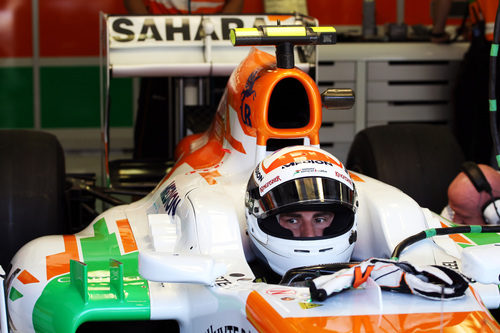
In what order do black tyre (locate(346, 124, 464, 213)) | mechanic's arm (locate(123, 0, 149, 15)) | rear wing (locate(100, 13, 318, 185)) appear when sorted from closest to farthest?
rear wing (locate(100, 13, 318, 185)), black tyre (locate(346, 124, 464, 213)), mechanic's arm (locate(123, 0, 149, 15))

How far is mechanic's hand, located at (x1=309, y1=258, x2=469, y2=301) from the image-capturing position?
2.67 meters

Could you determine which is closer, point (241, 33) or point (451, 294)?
point (451, 294)

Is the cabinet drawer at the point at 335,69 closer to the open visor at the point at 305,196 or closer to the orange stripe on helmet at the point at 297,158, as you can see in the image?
the orange stripe on helmet at the point at 297,158

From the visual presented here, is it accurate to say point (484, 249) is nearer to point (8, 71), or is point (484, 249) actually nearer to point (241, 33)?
point (241, 33)

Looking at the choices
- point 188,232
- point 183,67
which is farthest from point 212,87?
point 188,232

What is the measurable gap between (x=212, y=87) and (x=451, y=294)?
3741 millimetres

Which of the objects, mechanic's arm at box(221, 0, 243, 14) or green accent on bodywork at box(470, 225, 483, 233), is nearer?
green accent on bodywork at box(470, 225, 483, 233)

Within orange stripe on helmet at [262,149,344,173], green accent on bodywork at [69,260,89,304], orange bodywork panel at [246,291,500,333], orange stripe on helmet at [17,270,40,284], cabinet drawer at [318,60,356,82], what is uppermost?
orange stripe on helmet at [262,149,344,173]

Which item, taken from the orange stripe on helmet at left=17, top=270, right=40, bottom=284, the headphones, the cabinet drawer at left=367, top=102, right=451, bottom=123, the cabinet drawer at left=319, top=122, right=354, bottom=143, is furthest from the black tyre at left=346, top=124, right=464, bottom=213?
Result: the cabinet drawer at left=367, top=102, right=451, bottom=123

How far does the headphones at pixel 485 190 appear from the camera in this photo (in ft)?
14.9

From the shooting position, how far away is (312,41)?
3.84 m

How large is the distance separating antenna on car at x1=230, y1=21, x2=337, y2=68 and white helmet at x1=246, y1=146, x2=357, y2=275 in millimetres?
650

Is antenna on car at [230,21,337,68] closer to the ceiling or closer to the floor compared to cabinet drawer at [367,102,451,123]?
closer to the ceiling

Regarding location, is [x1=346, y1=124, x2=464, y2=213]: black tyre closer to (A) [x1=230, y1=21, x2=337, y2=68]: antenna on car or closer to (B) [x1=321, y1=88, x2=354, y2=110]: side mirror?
(B) [x1=321, y1=88, x2=354, y2=110]: side mirror
